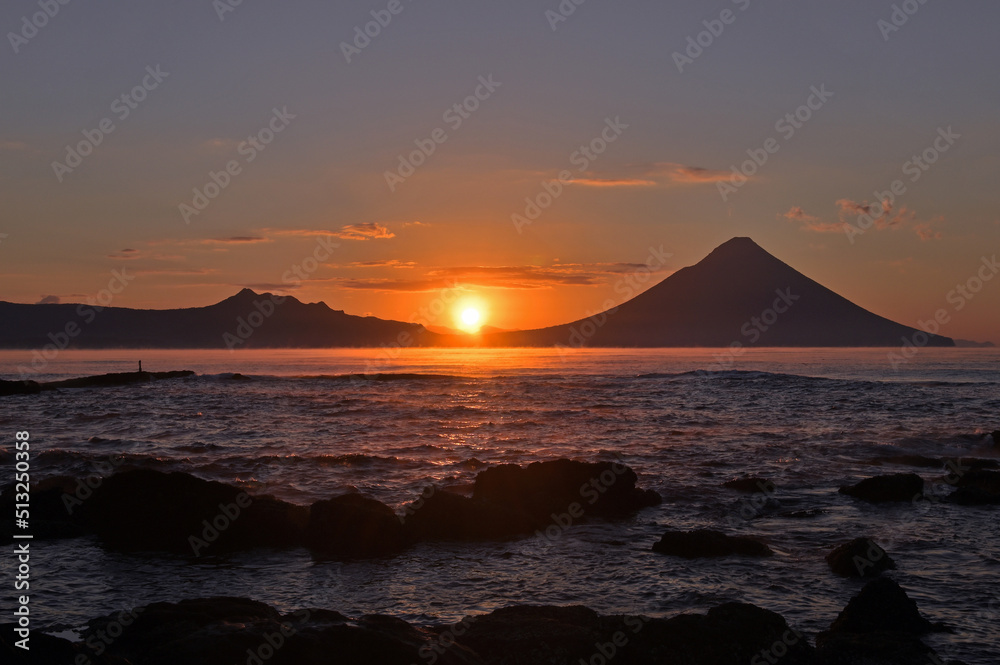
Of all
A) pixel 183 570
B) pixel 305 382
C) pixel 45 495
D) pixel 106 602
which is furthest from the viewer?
pixel 305 382

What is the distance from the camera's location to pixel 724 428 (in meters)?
31.3

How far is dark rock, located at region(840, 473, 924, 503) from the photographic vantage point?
653 inches

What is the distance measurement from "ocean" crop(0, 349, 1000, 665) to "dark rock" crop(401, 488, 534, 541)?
549 millimetres


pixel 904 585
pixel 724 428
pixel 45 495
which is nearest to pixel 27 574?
pixel 45 495

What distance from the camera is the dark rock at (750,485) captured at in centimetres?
1781

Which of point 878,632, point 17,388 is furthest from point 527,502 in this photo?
point 17,388

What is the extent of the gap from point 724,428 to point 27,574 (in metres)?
26.3

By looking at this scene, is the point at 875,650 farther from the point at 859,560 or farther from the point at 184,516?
the point at 184,516

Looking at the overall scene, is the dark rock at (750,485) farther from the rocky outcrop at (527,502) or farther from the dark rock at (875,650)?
the dark rock at (875,650)

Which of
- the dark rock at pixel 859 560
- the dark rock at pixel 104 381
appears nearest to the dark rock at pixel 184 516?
the dark rock at pixel 859 560

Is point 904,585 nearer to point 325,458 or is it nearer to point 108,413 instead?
point 325,458

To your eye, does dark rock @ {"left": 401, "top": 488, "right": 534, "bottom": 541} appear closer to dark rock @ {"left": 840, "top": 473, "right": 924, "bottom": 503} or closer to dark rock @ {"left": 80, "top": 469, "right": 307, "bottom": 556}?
dark rock @ {"left": 80, "top": 469, "right": 307, "bottom": 556}

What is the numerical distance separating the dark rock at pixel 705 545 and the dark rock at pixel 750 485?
5.49m

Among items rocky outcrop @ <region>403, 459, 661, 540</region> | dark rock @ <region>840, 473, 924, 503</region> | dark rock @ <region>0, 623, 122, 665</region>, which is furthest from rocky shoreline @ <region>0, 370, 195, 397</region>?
dark rock @ <region>840, 473, 924, 503</region>
